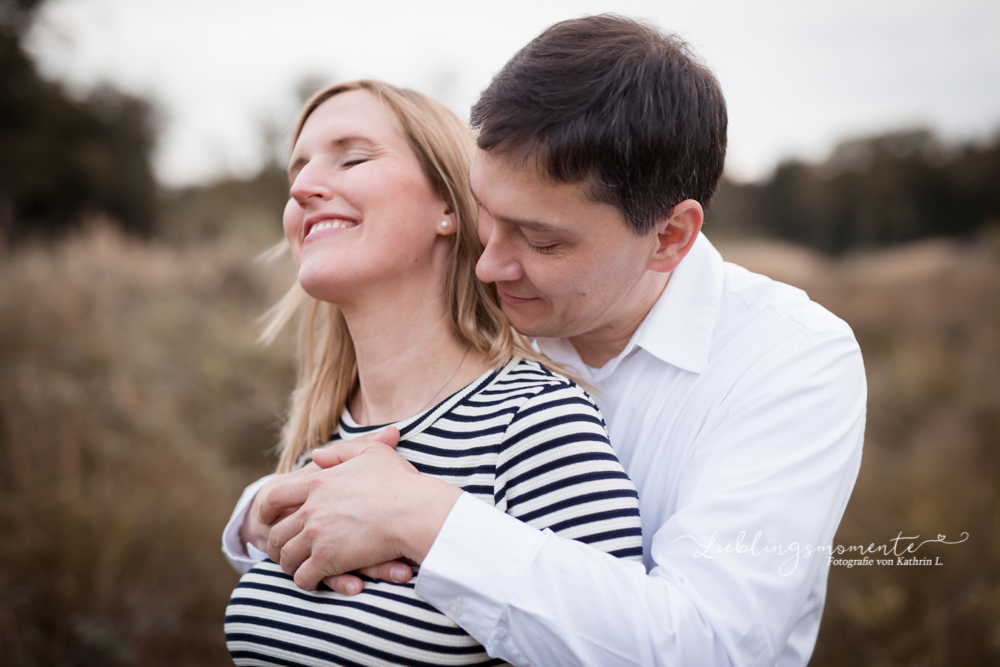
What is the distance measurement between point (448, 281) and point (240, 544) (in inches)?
49.7

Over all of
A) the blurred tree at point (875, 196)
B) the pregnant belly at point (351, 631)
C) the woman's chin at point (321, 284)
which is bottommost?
the pregnant belly at point (351, 631)

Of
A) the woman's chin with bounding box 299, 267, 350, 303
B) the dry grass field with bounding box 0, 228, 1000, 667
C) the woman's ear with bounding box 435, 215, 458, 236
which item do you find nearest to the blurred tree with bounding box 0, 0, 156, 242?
the dry grass field with bounding box 0, 228, 1000, 667

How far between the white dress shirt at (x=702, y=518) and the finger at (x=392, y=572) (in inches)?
4.1

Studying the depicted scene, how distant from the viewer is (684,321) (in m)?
1.85

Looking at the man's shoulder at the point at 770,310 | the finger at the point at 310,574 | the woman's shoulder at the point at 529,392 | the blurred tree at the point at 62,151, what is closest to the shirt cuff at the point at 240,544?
the finger at the point at 310,574

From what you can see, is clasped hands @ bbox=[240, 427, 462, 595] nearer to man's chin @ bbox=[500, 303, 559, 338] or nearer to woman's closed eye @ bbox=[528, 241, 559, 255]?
man's chin @ bbox=[500, 303, 559, 338]

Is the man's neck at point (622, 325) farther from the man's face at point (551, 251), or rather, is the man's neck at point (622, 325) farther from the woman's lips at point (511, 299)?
the woman's lips at point (511, 299)

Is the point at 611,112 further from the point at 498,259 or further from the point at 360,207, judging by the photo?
the point at 360,207

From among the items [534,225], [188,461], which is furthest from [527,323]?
[188,461]

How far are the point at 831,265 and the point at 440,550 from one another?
48.7 feet

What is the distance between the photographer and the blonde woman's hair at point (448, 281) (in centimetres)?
188

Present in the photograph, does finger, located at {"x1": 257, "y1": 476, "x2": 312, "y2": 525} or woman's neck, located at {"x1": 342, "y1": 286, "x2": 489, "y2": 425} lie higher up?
woman's neck, located at {"x1": 342, "y1": 286, "x2": 489, "y2": 425}

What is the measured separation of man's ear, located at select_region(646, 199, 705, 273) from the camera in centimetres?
175

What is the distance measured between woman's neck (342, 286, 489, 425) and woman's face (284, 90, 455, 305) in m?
0.07
